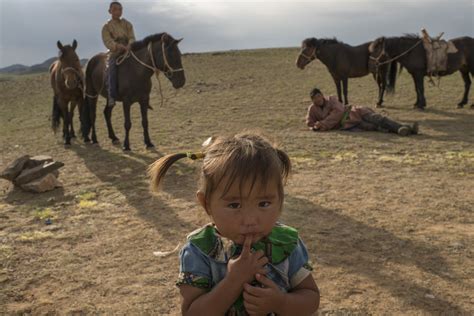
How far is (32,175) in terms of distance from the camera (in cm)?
605

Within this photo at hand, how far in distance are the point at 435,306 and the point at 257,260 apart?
1898 millimetres

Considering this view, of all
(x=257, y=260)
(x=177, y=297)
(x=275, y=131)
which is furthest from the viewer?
(x=275, y=131)

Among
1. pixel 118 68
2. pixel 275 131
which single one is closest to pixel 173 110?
pixel 275 131

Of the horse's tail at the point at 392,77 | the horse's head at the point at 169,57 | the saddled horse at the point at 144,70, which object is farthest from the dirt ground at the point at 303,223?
the horse's tail at the point at 392,77

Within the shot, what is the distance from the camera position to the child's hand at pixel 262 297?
1491 mm

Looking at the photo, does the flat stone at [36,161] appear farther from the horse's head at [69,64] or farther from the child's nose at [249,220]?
the child's nose at [249,220]

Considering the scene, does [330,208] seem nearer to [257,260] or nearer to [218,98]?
[257,260]

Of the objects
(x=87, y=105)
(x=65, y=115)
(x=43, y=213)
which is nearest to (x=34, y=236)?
(x=43, y=213)

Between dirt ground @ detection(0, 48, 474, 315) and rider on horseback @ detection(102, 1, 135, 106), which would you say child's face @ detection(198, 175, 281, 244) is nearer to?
dirt ground @ detection(0, 48, 474, 315)

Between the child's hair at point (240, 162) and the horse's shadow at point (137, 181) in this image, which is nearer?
the child's hair at point (240, 162)

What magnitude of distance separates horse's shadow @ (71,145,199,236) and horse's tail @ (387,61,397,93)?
7.78 m

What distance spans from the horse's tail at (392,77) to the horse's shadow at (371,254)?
9265 millimetres

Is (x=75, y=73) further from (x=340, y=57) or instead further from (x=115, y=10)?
(x=340, y=57)

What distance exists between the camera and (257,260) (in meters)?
1.50
